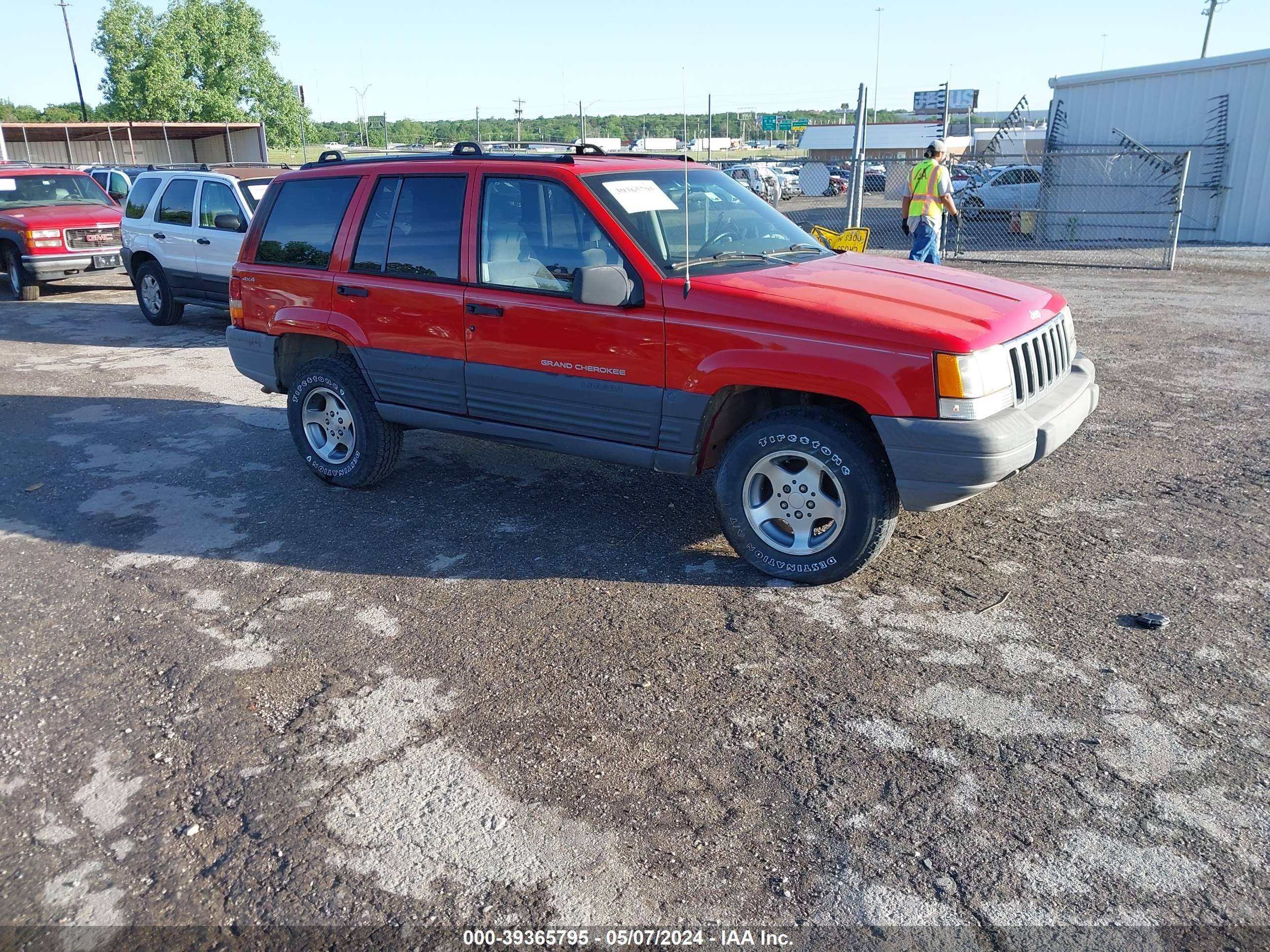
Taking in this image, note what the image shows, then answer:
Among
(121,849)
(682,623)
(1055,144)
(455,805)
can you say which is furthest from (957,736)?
(1055,144)

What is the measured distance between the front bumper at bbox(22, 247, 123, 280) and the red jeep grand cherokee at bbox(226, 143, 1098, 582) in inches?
427

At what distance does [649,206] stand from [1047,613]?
2780mm

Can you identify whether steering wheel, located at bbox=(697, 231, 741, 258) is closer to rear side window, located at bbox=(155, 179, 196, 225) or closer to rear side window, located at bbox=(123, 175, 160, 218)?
rear side window, located at bbox=(155, 179, 196, 225)

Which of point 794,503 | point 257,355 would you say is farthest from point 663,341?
point 257,355

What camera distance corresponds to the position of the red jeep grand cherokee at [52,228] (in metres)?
15.0

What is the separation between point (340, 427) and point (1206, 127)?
20335 millimetres

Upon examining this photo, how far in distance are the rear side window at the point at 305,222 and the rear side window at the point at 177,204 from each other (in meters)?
6.59

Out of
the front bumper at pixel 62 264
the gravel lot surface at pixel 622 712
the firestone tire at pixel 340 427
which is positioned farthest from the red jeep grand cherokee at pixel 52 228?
the firestone tire at pixel 340 427

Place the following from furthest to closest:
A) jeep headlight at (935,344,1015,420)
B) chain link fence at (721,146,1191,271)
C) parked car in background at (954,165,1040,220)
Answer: parked car in background at (954,165,1040,220), chain link fence at (721,146,1191,271), jeep headlight at (935,344,1015,420)

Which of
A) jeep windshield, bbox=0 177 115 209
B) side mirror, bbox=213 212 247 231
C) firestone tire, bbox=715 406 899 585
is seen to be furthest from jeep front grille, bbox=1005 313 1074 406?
jeep windshield, bbox=0 177 115 209

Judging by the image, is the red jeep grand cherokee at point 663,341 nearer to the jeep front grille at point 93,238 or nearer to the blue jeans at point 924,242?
the blue jeans at point 924,242

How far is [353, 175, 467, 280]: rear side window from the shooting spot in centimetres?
550

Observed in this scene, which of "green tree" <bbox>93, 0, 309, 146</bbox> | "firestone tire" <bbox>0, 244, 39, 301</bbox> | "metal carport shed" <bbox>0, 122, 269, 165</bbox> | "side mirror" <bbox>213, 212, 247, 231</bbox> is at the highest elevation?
"green tree" <bbox>93, 0, 309, 146</bbox>

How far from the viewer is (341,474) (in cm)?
628
